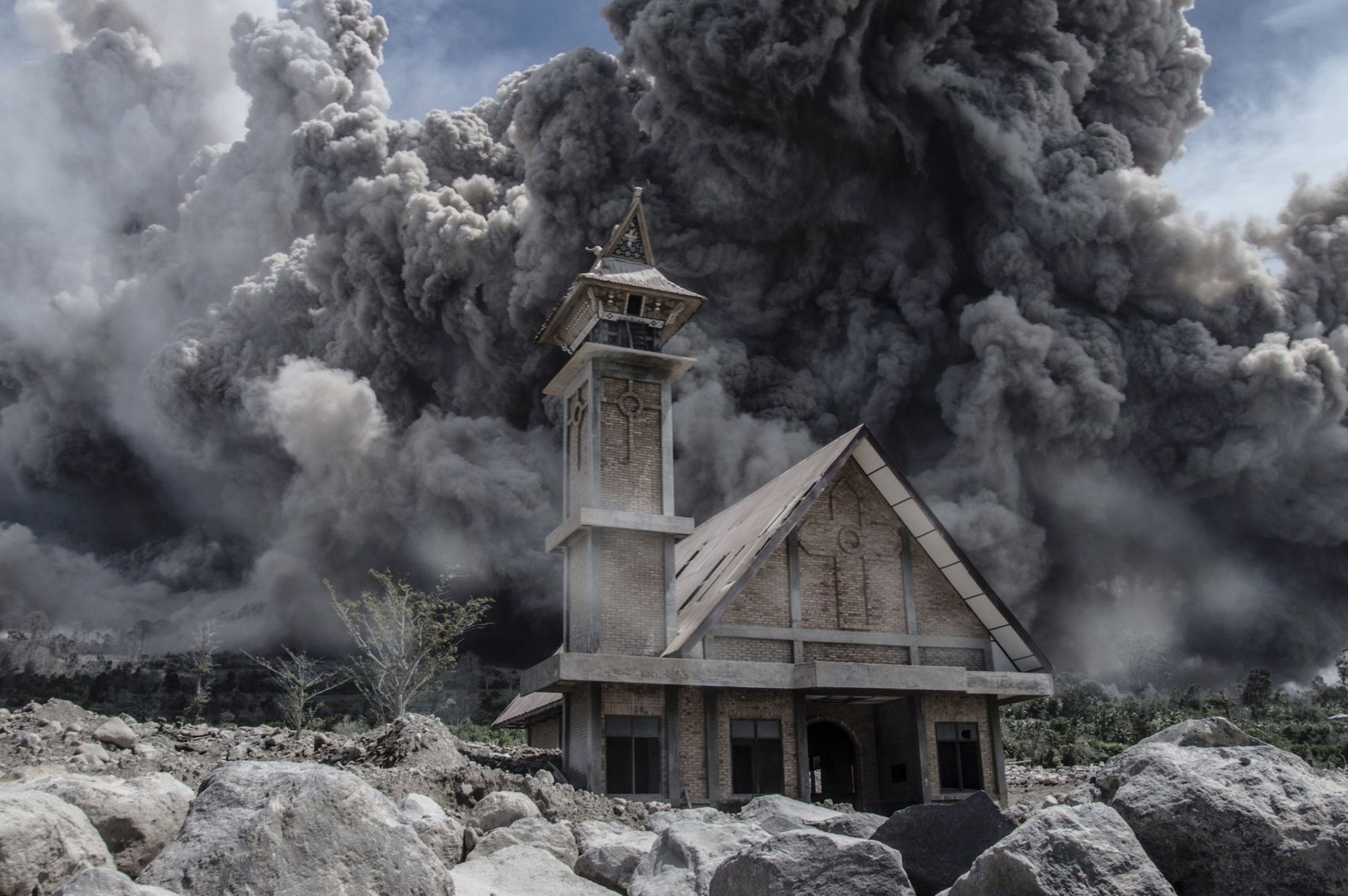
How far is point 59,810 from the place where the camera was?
255 inches

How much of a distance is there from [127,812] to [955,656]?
14585mm

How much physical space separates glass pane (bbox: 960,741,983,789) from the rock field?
410 inches

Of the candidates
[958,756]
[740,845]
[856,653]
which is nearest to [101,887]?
[740,845]

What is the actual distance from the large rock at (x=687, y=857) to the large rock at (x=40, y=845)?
3.32 meters

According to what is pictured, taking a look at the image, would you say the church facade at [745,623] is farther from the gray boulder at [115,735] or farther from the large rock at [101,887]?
the large rock at [101,887]

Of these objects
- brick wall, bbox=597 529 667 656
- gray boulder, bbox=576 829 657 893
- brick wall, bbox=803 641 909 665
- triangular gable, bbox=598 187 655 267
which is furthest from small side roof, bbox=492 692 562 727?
gray boulder, bbox=576 829 657 893

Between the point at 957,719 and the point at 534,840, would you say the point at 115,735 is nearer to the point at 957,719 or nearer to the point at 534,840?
the point at 534,840

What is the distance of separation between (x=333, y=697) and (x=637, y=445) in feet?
125

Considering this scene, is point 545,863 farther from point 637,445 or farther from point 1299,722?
point 1299,722

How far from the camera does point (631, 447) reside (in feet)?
61.5

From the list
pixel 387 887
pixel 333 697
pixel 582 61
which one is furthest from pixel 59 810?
pixel 333 697

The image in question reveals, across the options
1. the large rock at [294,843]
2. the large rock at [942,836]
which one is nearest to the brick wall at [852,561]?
the large rock at [942,836]

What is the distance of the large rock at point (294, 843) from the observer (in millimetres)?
5727

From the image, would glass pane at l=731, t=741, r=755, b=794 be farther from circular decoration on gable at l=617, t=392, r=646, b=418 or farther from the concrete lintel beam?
circular decoration on gable at l=617, t=392, r=646, b=418
